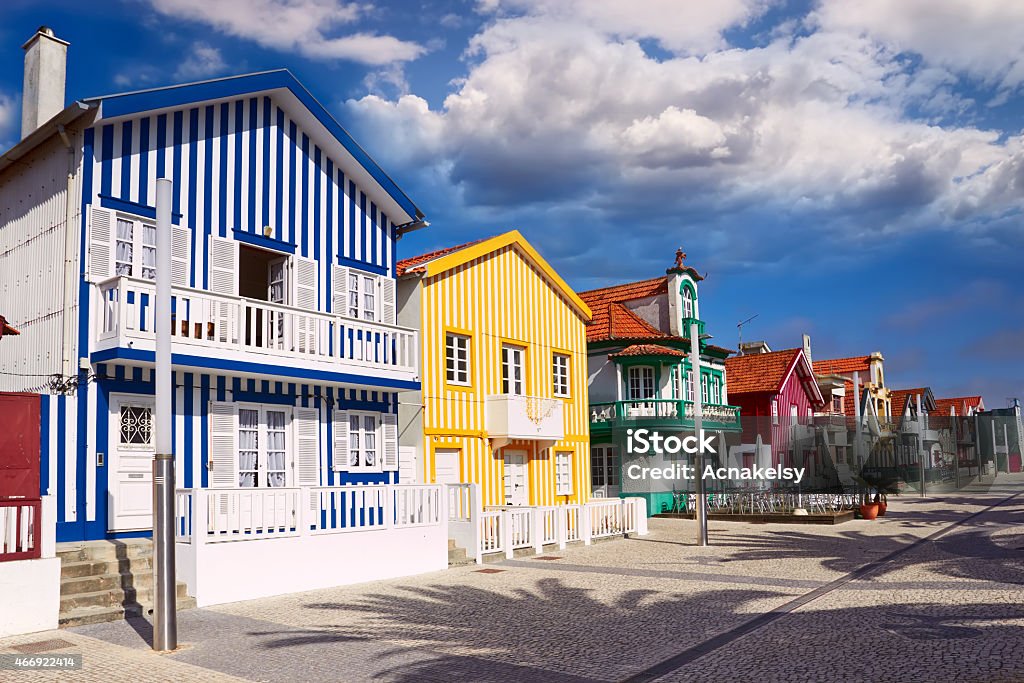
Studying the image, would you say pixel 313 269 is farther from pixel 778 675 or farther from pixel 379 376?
pixel 778 675

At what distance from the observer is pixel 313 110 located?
17484 mm

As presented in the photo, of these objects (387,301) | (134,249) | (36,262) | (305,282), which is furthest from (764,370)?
(36,262)

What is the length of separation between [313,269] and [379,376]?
2502mm

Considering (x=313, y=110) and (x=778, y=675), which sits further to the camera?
(x=313, y=110)

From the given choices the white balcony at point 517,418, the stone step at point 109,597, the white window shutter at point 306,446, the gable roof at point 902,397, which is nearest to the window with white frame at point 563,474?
the white balcony at point 517,418

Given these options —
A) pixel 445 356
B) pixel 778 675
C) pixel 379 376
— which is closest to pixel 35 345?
pixel 379 376

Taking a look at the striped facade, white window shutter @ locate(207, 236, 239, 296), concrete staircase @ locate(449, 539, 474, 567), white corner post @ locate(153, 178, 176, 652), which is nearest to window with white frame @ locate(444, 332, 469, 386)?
the striped facade

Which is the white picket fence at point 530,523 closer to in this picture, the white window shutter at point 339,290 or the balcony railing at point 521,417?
the balcony railing at point 521,417

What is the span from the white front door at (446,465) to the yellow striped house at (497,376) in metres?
0.03

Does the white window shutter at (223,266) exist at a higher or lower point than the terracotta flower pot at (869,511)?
higher

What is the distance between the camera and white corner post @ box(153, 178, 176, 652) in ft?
30.6

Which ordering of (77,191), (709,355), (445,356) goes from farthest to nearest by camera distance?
(709,355) < (445,356) < (77,191)

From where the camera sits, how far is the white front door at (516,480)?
22.6 m

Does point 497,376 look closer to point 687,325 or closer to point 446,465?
point 446,465
